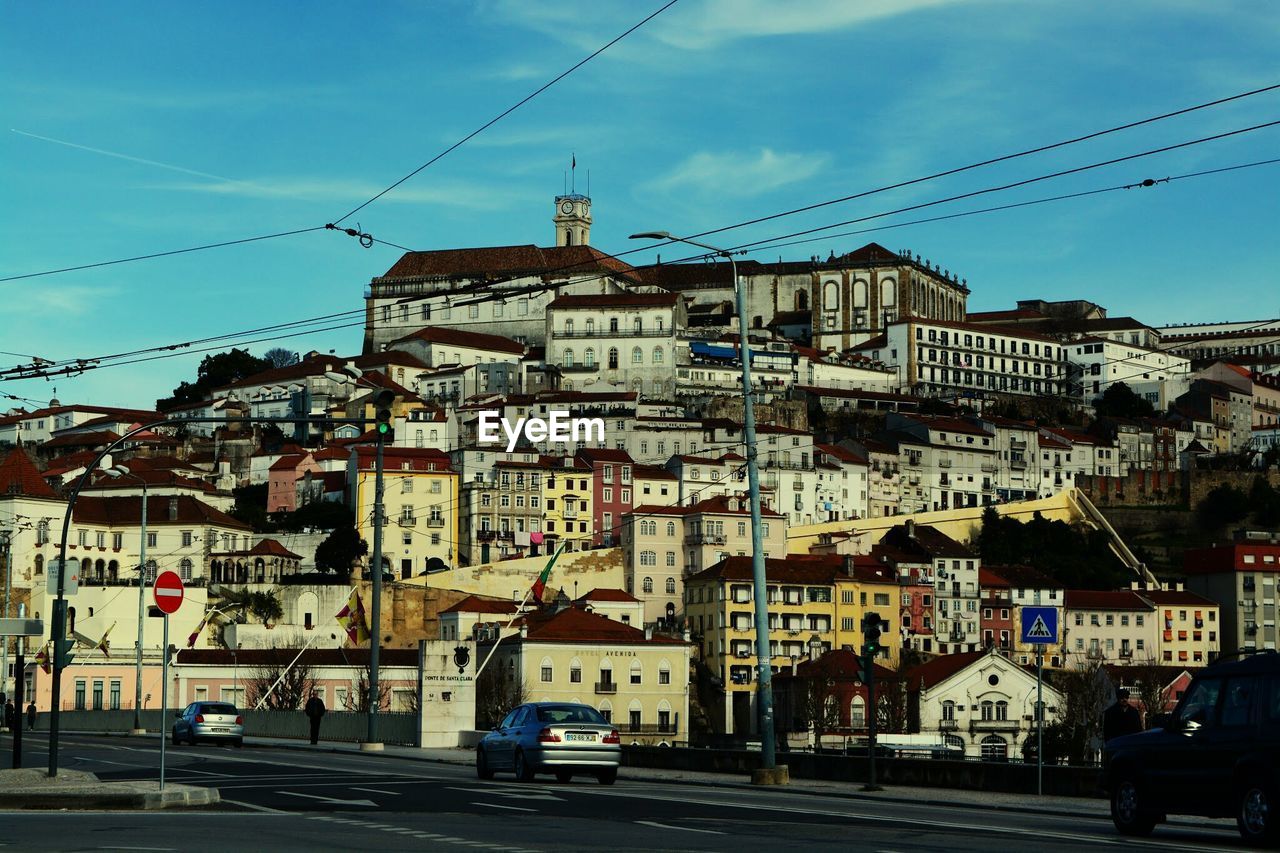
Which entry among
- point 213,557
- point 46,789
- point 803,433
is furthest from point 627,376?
point 46,789

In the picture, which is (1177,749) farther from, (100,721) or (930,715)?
(930,715)

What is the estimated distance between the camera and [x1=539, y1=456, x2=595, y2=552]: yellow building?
468 feet

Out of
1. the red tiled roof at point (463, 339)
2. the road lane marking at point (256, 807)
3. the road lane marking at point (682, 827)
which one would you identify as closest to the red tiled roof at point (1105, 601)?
the red tiled roof at point (463, 339)

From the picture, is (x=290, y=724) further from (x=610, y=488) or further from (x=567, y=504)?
(x=610, y=488)

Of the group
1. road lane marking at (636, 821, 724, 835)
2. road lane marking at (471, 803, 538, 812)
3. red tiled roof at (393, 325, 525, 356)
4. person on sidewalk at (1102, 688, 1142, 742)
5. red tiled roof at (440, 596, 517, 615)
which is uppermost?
red tiled roof at (393, 325, 525, 356)

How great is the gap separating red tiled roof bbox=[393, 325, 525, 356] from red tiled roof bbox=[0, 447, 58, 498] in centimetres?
7337

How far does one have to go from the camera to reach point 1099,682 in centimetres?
10269

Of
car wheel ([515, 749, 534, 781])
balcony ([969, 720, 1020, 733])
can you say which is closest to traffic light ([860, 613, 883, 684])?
car wheel ([515, 749, 534, 781])

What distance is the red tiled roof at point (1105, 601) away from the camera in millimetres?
137625

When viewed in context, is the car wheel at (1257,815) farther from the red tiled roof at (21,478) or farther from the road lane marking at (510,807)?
the red tiled roof at (21,478)

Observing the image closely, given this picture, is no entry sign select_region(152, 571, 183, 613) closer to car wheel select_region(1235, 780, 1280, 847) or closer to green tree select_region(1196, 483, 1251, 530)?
car wheel select_region(1235, 780, 1280, 847)

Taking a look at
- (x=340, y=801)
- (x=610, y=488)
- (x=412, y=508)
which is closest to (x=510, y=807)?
(x=340, y=801)

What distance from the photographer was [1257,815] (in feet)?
55.0

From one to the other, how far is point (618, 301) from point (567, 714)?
508 ft
